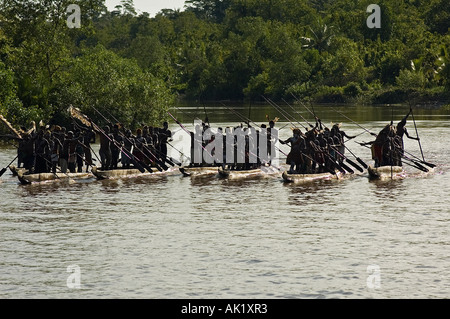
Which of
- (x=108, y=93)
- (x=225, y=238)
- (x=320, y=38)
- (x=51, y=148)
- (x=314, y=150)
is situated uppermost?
(x=320, y=38)

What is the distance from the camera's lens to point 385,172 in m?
31.5

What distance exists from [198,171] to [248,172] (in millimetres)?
2047

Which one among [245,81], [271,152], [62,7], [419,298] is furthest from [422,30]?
[419,298]

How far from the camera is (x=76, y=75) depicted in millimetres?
53250

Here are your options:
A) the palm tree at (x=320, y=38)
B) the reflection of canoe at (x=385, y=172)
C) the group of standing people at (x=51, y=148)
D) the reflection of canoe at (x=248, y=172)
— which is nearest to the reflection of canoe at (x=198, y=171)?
the reflection of canoe at (x=248, y=172)

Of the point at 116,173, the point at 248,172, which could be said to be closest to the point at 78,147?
the point at 116,173

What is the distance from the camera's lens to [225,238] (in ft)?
71.3

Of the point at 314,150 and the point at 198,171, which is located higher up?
the point at 314,150

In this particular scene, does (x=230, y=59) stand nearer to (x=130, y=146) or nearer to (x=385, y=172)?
(x=130, y=146)

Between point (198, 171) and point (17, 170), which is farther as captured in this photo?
point (198, 171)

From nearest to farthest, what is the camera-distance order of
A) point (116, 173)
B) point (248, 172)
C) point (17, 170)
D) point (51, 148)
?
point (51, 148)
point (17, 170)
point (116, 173)
point (248, 172)

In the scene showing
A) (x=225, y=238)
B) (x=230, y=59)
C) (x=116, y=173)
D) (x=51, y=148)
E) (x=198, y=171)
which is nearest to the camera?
(x=225, y=238)

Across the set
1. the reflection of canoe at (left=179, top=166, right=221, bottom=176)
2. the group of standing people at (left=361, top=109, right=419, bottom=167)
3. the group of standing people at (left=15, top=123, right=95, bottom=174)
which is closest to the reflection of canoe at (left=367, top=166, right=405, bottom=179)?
the group of standing people at (left=361, top=109, right=419, bottom=167)

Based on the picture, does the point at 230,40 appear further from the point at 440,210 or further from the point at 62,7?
the point at 440,210
